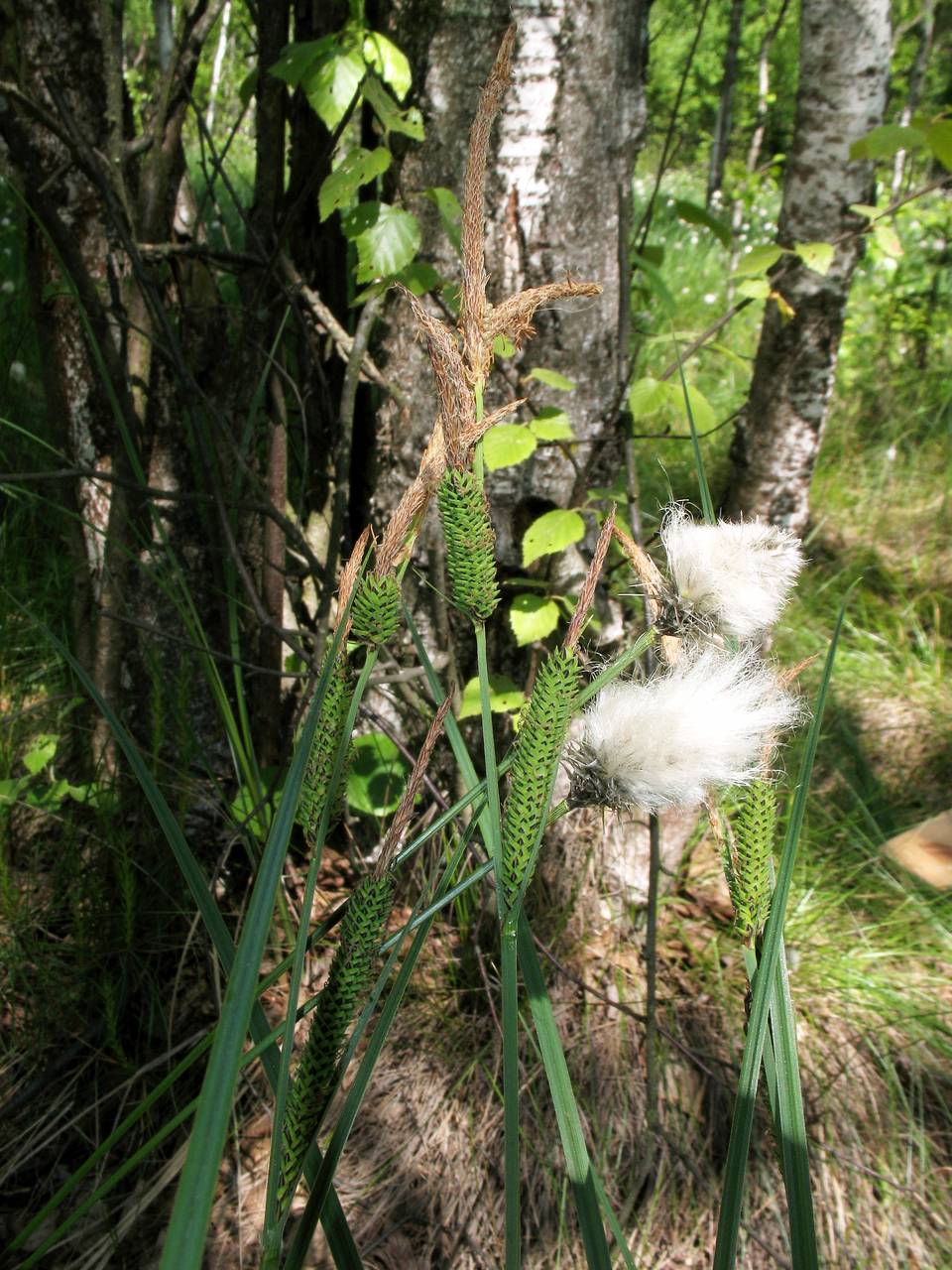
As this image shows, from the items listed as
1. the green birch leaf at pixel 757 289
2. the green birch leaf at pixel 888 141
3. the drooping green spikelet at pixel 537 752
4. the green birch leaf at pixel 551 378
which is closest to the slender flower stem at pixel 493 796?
the drooping green spikelet at pixel 537 752

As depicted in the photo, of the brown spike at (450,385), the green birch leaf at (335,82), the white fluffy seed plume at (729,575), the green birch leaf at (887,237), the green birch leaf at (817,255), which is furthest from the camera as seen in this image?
the green birch leaf at (887,237)

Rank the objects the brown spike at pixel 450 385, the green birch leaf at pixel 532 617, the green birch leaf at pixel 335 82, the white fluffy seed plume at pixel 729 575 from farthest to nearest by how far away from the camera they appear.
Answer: the green birch leaf at pixel 532 617
the green birch leaf at pixel 335 82
the white fluffy seed plume at pixel 729 575
the brown spike at pixel 450 385

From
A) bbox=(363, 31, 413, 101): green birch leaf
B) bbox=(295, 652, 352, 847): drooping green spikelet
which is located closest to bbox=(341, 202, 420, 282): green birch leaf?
bbox=(363, 31, 413, 101): green birch leaf

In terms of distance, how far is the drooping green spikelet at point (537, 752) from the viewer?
48cm

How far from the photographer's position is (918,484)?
9.89 feet

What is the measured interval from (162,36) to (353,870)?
53.7 inches

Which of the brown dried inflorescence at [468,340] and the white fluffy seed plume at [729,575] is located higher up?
the brown dried inflorescence at [468,340]

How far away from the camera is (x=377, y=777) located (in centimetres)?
158

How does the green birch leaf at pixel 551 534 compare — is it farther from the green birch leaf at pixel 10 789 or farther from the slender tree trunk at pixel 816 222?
the green birch leaf at pixel 10 789

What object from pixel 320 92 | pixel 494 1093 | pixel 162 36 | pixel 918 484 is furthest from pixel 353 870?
pixel 918 484

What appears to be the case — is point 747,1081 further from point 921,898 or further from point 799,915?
point 921,898

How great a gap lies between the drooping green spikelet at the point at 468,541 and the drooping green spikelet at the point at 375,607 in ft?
0.11

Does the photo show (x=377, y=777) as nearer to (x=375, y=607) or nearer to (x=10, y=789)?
(x=10, y=789)

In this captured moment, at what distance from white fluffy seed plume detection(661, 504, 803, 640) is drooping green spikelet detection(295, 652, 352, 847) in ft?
0.71
